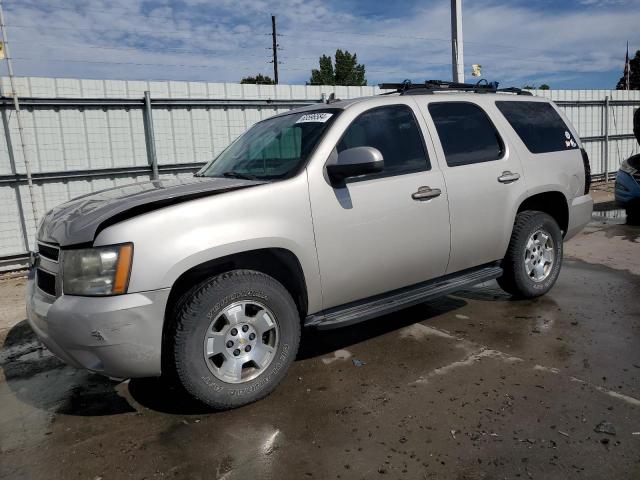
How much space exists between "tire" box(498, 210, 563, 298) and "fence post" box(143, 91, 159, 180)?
5822mm

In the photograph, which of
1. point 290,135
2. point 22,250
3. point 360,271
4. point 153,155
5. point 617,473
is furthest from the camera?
point 153,155

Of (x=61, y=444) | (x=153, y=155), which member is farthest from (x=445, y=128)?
(x=153, y=155)

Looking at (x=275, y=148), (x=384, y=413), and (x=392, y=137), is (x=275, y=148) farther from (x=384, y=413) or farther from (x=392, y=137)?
(x=384, y=413)

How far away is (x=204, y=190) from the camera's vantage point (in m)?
3.14

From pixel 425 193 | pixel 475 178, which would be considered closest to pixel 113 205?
pixel 425 193

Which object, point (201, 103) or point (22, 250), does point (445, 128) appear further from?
point (22, 250)

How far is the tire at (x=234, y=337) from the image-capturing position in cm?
292

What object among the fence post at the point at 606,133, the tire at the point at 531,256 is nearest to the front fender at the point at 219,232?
the tire at the point at 531,256

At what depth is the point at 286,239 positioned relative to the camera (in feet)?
10.4

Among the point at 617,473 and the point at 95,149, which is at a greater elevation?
the point at 95,149

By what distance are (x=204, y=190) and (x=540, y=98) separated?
12.1 feet

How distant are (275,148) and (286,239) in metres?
0.96

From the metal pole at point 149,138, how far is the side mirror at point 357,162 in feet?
18.9

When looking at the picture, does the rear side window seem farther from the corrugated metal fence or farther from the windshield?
the corrugated metal fence
